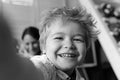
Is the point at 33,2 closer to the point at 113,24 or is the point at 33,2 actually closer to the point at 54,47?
the point at 113,24

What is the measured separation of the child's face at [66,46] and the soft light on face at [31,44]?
1299 millimetres

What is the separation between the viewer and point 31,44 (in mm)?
1935

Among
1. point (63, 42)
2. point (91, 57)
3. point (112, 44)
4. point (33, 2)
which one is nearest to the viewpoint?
point (63, 42)

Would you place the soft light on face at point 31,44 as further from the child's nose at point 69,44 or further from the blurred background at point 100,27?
the child's nose at point 69,44

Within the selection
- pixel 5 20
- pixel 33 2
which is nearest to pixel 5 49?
pixel 5 20

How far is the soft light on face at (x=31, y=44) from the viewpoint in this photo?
1.89m

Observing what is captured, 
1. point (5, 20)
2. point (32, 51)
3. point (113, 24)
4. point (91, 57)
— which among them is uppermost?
point (5, 20)

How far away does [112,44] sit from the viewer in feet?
6.13

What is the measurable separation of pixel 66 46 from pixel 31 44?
1.40 meters

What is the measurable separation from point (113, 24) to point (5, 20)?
2.12m

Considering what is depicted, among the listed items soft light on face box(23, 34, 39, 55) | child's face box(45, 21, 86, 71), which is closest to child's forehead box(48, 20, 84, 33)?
child's face box(45, 21, 86, 71)

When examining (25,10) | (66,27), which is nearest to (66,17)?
(66,27)

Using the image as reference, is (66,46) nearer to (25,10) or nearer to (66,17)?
(66,17)

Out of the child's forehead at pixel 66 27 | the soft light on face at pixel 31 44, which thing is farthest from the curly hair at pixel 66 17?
the soft light on face at pixel 31 44
